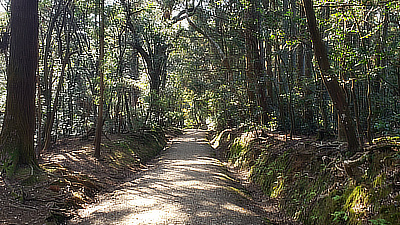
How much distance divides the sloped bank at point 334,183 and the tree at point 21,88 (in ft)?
21.1

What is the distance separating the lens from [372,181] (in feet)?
15.3

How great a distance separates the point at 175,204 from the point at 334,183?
11.2 ft

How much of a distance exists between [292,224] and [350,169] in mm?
1738

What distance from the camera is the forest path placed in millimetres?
6020

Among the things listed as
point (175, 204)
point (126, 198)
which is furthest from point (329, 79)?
point (126, 198)

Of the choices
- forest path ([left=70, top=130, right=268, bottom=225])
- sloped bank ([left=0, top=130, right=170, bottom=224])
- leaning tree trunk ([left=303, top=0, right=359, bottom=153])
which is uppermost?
leaning tree trunk ([left=303, top=0, right=359, bottom=153])

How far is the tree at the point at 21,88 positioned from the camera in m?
7.38

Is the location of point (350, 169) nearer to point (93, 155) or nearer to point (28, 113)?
point (28, 113)

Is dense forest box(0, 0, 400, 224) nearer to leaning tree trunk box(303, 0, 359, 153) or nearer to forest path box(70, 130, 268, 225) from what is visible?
leaning tree trunk box(303, 0, 359, 153)

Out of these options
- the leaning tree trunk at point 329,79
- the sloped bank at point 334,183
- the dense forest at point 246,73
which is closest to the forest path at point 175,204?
the sloped bank at point 334,183

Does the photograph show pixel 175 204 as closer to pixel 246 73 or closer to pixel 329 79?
pixel 329 79

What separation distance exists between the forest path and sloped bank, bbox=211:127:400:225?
953mm

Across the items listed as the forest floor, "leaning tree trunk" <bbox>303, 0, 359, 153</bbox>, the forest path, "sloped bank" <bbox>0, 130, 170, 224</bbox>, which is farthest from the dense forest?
the forest path

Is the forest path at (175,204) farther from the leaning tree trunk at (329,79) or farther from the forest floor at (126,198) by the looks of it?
the leaning tree trunk at (329,79)
